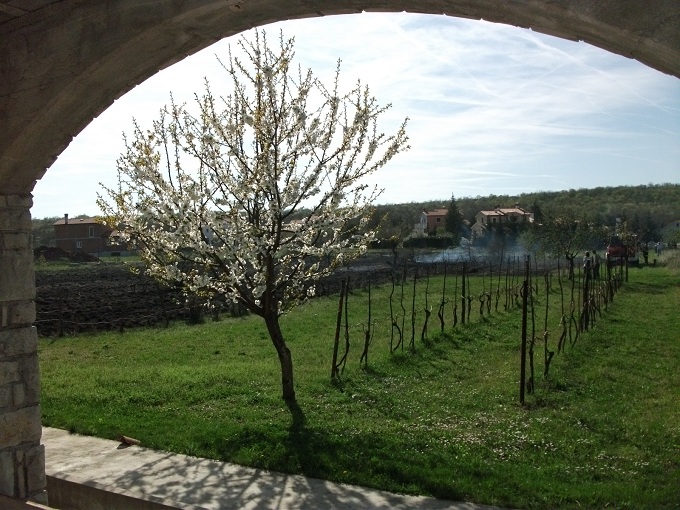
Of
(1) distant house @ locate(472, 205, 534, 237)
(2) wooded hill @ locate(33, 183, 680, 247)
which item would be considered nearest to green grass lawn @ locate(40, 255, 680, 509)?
(2) wooded hill @ locate(33, 183, 680, 247)

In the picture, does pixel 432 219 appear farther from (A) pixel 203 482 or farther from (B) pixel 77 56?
(B) pixel 77 56

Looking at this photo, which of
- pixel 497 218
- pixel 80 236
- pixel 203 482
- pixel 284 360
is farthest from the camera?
pixel 497 218

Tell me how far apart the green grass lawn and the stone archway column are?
190 cm

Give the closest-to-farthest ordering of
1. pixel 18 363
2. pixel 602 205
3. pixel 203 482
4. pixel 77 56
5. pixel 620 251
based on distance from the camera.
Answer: pixel 77 56 → pixel 18 363 → pixel 203 482 → pixel 620 251 → pixel 602 205

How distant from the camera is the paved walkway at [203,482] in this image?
16.4 feet

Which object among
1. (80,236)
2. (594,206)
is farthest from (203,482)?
(594,206)

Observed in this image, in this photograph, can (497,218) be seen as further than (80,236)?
Yes

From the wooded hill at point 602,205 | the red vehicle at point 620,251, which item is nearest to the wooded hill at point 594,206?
the wooded hill at point 602,205

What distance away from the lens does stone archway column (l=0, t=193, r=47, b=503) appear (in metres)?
4.55

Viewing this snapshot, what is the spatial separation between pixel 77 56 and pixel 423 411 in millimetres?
5320

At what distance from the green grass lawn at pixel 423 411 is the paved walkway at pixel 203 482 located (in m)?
0.18

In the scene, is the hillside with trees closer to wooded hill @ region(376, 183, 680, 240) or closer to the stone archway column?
wooded hill @ region(376, 183, 680, 240)

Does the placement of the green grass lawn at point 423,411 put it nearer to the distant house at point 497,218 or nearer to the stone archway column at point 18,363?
the stone archway column at point 18,363

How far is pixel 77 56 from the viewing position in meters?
3.98
